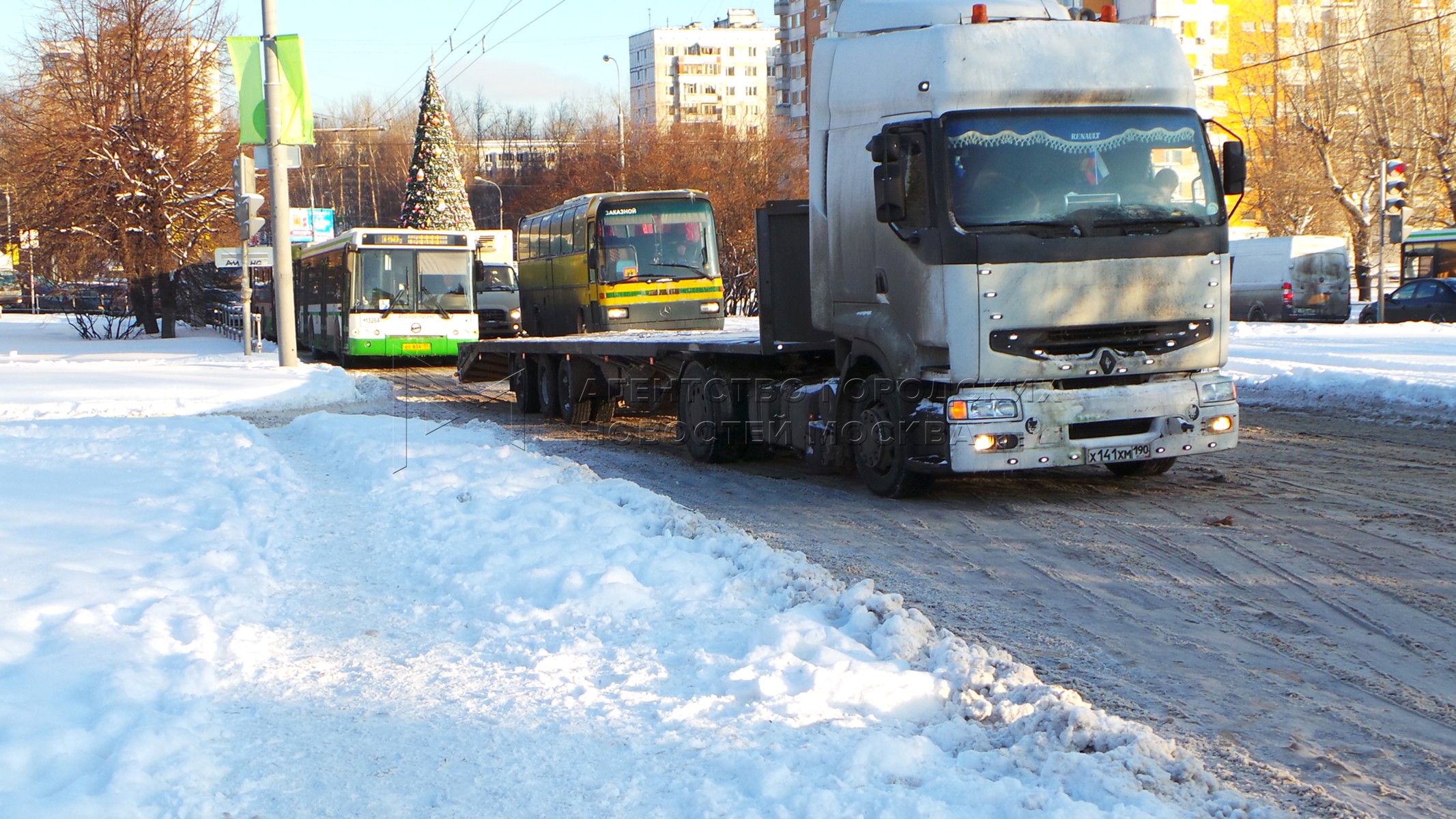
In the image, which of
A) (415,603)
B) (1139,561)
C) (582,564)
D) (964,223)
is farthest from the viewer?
(964,223)

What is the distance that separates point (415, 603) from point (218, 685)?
1424 mm

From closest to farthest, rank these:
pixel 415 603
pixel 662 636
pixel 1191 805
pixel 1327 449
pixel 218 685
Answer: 1. pixel 1191 805
2. pixel 218 685
3. pixel 662 636
4. pixel 415 603
5. pixel 1327 449

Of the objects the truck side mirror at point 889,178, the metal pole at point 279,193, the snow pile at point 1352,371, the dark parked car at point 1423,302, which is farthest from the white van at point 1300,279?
the truck side mirror at point 889,178

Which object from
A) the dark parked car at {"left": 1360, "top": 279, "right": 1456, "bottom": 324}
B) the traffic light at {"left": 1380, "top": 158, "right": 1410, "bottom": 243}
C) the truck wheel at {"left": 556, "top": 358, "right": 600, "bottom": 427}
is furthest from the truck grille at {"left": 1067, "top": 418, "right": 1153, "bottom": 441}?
the dark parked car at {"left": 1360, "top": 279, "right": 1456, "bottom": 324}

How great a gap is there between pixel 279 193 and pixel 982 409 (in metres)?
17.7

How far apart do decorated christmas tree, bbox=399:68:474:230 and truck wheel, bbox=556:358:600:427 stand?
42.8 meters

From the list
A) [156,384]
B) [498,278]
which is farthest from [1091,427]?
[498,278]

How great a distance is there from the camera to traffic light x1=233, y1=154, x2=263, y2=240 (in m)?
22.5

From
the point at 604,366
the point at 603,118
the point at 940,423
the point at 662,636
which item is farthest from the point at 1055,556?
the point at 603,118

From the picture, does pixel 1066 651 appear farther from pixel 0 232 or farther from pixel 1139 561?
pixel 0 232

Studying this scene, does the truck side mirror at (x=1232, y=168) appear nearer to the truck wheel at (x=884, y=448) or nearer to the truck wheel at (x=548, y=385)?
the truck wheel at (x=884, y=448)

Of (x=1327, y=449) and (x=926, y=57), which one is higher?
(x=926, y=57)

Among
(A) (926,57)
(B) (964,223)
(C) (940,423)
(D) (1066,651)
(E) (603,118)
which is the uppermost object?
(E) (603,118)

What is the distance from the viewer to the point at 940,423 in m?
8.62
